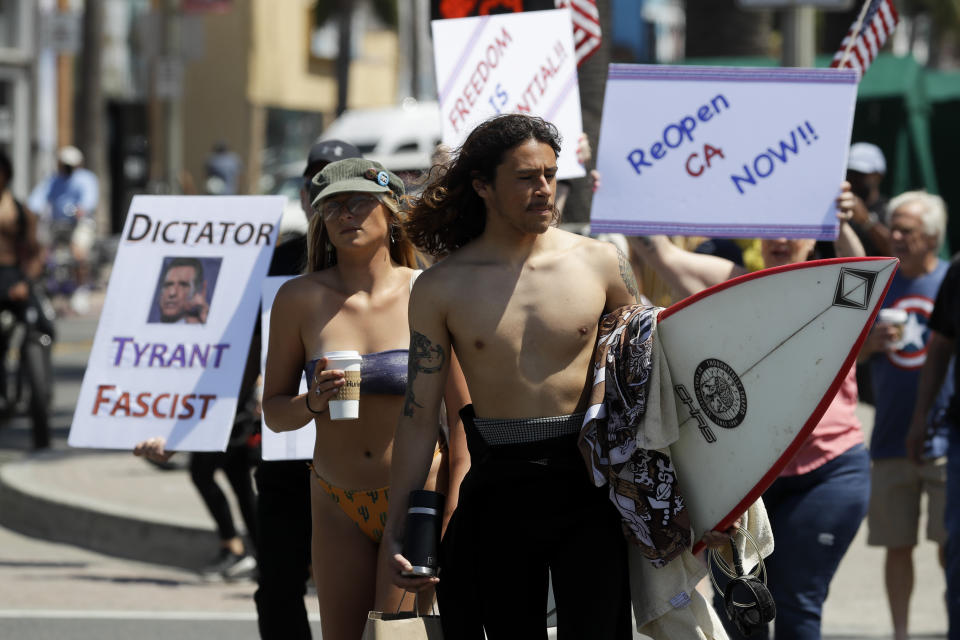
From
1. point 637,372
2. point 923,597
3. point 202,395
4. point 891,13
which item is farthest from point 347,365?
point 923,597

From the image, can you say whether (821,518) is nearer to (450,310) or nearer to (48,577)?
(450,310)

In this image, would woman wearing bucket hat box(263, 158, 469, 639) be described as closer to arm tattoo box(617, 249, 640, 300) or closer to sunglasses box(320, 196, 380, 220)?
sunglasses box(320, 196, 380, 220)

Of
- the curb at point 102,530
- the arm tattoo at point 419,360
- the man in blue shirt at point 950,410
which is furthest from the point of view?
the curb at point 102,530

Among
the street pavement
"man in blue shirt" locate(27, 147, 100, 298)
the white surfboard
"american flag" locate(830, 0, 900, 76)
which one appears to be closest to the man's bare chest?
the white surfboard

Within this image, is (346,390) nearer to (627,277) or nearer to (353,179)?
(353,179)

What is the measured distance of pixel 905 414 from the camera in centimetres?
677

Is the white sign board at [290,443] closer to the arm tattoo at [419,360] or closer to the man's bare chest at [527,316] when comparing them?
the arm tattoo at [419,360]

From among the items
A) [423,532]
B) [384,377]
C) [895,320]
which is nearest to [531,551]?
[423,532]

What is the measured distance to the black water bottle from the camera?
157 inches

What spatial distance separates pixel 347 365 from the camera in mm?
4426

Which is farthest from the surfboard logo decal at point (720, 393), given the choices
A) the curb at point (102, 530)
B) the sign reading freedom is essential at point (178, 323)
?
the curb at point (102, 530)

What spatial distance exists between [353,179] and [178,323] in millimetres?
1279

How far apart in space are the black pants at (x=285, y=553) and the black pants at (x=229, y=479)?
89.6 inches

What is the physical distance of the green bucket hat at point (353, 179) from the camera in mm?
4621
